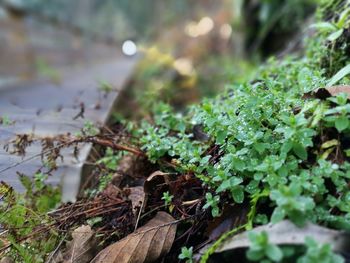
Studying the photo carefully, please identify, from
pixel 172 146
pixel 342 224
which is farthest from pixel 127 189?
pixel 342 224

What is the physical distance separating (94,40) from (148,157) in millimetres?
15735

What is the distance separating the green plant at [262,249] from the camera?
3.21 ft

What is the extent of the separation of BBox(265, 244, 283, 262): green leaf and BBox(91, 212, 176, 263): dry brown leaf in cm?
47

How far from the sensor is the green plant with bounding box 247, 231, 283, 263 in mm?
979

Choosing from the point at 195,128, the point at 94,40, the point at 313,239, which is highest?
the point at 94,40

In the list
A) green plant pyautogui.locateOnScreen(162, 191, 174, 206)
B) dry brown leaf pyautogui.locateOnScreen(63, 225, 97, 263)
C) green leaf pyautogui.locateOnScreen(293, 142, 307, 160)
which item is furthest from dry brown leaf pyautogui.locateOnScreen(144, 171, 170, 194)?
green leaf pyautogui.locateOnScreen(293, 142, 307, 160)

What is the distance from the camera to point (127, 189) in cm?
168

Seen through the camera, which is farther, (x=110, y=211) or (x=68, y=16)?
(x=68, y=16)

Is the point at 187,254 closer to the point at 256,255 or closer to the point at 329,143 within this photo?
the point at 256,255

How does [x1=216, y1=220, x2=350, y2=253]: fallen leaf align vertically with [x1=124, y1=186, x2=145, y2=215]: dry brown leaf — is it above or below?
below

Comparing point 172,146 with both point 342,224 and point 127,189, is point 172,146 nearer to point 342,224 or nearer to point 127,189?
point 127,189

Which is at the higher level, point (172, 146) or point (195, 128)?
point (195, 128)

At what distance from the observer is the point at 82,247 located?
1449 millimetres

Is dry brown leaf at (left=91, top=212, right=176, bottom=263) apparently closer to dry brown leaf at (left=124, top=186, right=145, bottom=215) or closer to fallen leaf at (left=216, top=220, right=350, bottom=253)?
dry brown leaf at (left=124, top=186, right=145, bottom=215)
